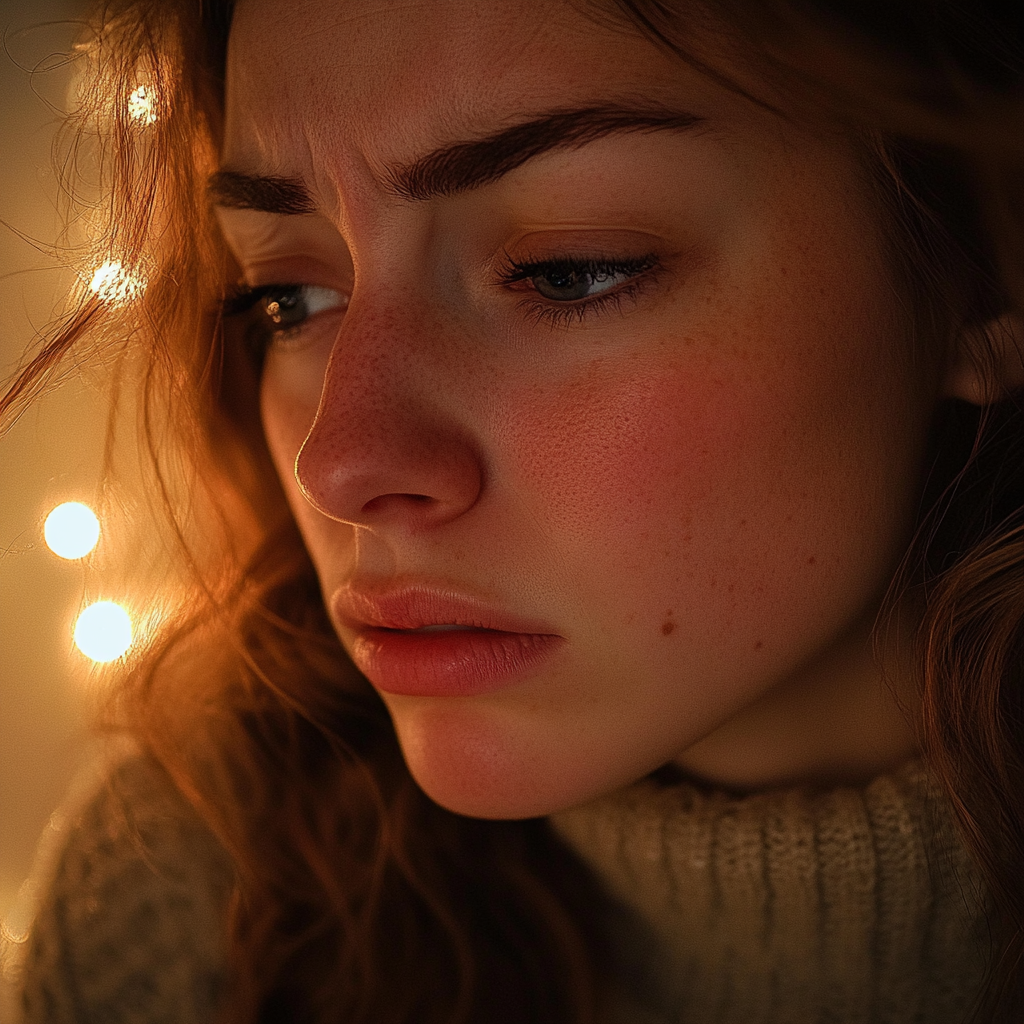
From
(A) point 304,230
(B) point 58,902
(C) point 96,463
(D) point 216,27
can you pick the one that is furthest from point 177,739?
(D) point 216,27

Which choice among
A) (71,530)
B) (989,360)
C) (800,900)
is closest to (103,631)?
(71,530)

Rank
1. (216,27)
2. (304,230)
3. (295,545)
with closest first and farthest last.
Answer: (304,230) → (216,27) → (295,545)

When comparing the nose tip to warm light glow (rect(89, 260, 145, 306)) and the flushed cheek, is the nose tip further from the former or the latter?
warm light glow (rect(89, 260, 145, 306))

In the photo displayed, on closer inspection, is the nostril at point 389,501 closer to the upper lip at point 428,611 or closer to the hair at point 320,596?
the upper lip at point 428,611

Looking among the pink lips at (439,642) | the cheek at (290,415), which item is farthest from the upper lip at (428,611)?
the cheek at (290,415)

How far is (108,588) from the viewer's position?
3.62 ft

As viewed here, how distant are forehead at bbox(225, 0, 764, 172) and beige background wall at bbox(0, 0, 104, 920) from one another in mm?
310

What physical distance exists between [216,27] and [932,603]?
894 millimetres

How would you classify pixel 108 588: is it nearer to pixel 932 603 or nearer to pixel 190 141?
pixel 190 141

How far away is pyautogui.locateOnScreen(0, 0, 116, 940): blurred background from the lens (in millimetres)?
966

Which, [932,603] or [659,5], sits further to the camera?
[932,603]

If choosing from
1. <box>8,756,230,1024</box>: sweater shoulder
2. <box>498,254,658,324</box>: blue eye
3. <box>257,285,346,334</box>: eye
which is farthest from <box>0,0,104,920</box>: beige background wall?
<box>498,254,658,324</box>: blue eye

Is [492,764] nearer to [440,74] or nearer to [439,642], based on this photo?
[439,642]

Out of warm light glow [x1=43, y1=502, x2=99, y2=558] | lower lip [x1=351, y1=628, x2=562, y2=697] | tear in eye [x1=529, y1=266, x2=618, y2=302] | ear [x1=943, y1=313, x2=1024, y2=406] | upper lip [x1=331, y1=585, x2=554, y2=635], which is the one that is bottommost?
lower lip [x1=351, y1=628, x2=562, y2=697]
